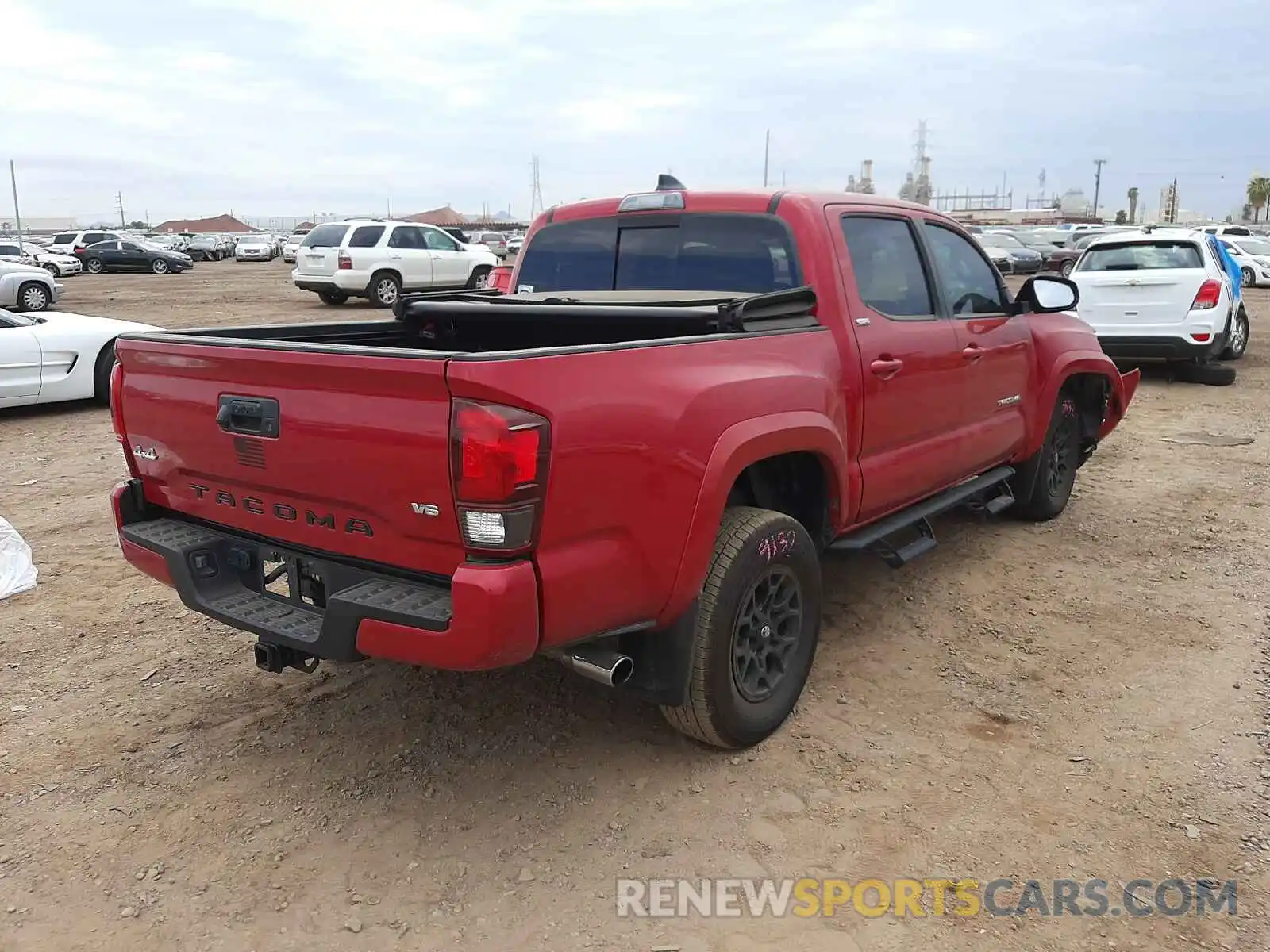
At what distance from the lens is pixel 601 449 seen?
2684 millimetres

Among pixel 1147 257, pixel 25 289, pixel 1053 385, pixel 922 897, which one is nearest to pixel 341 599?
pixel 922 897

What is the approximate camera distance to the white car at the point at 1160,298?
428 inches

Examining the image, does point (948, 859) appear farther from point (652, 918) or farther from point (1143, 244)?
point (1143, 244)

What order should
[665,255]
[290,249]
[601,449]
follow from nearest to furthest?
[601,449]
[665,255]
[290,249]

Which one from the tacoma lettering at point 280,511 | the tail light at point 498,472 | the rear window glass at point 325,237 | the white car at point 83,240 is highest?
the white car at point 83,240

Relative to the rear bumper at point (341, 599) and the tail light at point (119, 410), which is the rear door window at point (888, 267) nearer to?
the rear bumper at point (341, 599)

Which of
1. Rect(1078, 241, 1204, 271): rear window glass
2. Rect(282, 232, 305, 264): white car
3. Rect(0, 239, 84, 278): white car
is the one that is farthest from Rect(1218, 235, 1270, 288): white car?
Rect(0, 239, 84, 278): white car

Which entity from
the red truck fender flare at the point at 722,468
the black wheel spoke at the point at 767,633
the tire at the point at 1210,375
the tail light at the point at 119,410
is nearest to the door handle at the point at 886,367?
the red truck fender flare at the point at 722,468

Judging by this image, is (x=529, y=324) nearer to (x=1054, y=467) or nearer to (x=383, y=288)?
(x=1054, y=467)

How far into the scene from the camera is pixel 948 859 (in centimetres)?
294

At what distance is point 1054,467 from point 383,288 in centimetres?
1526

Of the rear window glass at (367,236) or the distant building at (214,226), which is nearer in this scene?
the rear window glass at (367,236)

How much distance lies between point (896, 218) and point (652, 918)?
3.25 m

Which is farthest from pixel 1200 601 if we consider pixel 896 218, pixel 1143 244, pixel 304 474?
pixel 1143 244
